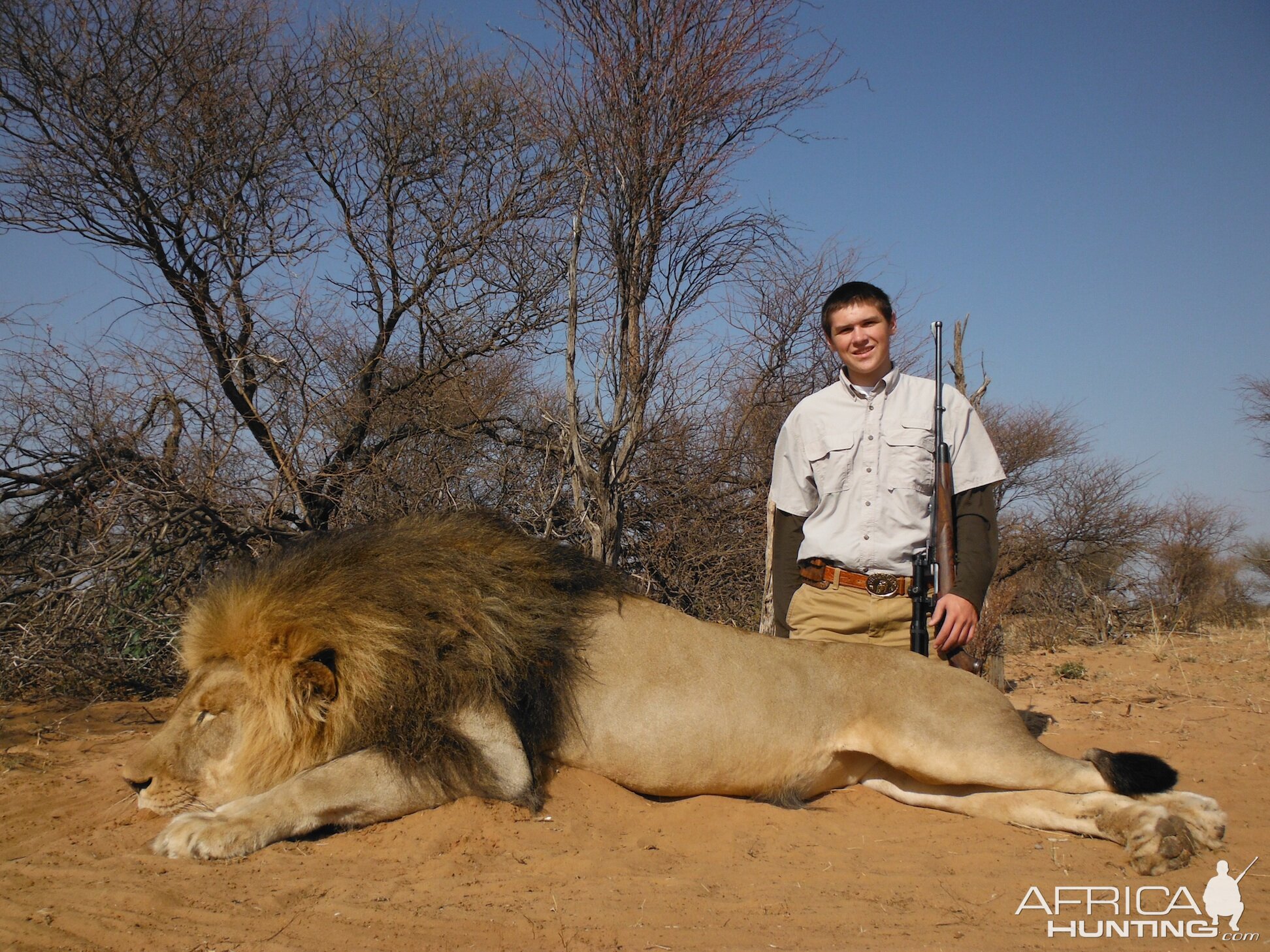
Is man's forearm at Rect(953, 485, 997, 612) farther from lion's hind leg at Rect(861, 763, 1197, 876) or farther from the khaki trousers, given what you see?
lion's hind leg at Rect(861, 763, 1197, 876)

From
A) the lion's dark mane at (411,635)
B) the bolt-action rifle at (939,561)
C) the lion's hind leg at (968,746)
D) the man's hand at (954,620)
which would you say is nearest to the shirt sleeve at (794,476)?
the bolt-action rifle at (939,561)

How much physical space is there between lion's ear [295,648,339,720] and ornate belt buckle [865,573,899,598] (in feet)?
7.91

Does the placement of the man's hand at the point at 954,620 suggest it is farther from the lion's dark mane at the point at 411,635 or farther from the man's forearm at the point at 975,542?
the lion's dark mane at the point at 411,635

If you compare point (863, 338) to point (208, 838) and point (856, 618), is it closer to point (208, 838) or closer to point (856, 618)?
point (856, 618)

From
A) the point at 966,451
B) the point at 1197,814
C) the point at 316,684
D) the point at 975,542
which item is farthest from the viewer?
the point at 966,451

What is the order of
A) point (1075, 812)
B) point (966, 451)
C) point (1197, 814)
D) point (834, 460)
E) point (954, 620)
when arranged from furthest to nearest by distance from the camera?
point (834, 460) < point (966, 451) < point (954, 620) < point (1075, 812) < point (1197, 814)

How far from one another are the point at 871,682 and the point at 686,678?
0.78 m

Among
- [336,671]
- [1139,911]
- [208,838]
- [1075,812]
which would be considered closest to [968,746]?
[1075,812]

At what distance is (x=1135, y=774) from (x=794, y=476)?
1.95 metres

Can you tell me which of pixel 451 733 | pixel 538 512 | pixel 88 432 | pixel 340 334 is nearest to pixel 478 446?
pixel 538 512

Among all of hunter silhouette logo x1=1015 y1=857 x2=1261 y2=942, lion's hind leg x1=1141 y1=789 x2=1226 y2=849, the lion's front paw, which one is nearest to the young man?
lion's hind leg x1=1141 y1=789 x2=1226 y2=849

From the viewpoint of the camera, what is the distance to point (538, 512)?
25.8 ft

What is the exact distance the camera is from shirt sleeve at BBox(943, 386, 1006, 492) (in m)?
4.41

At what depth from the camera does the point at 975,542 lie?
14.0 feet
